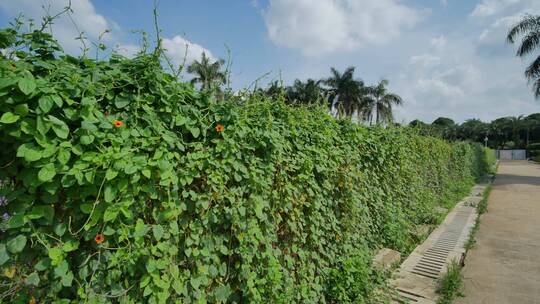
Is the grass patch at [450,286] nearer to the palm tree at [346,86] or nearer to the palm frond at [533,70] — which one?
the palm frond at [533,70]

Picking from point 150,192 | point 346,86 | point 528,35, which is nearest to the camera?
point 150,192

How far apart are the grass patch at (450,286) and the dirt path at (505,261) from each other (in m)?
0.09

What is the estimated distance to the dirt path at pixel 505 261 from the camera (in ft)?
12.3

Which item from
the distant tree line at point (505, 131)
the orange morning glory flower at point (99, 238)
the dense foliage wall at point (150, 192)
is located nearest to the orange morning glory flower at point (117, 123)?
the dense foliage wall at point (150, 192)

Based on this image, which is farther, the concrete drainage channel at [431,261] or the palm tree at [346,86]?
the palm tree at [346,86]

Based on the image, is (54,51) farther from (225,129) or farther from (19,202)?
(225,129)

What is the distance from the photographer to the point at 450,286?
12.2 ft

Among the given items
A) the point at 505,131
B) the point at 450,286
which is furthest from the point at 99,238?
the point at 505,131

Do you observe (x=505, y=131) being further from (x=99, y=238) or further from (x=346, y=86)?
(x=99, y=238)

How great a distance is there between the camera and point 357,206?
372 cm

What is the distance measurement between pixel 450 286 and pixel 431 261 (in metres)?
0.89

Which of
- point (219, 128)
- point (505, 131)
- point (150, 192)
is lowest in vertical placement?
point (150, 192)

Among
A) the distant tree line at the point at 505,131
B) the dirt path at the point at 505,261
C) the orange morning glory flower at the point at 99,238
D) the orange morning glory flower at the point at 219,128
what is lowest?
the dirt path at the point at 505,261

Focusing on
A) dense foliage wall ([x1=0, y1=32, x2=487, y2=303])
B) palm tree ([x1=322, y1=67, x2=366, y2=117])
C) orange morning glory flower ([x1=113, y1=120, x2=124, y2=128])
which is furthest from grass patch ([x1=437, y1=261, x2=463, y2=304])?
palm tree ([x1=322, y1=67, x2=366, y2=117])
